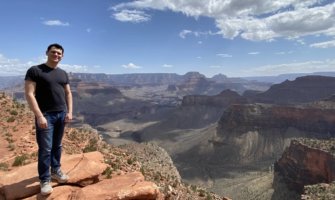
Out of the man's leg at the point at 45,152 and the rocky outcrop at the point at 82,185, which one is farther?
the rocky outcrop at the point at 82,185

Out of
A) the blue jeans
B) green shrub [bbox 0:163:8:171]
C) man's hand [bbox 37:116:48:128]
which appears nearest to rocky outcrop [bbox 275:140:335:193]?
green shrub [bbox 0:163:8:171]


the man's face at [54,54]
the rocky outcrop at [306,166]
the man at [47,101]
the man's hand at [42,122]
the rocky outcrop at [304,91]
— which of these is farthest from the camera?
the rocky outcrop at [304,91]

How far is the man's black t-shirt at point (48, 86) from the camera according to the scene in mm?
10289

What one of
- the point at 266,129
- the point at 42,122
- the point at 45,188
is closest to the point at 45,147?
the point at 42,122

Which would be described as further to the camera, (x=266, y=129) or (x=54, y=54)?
(x=266, y=129)

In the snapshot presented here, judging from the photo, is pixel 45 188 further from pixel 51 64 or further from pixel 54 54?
pixel 54 54

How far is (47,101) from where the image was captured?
10602 mm

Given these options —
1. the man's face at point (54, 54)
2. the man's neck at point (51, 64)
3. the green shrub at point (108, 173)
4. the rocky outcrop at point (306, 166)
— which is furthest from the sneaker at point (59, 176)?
the rocky outcrop at point (306, 166)

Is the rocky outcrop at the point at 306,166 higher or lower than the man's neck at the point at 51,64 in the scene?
lower

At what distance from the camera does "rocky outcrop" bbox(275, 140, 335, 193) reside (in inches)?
2473

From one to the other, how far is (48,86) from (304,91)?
649 feet

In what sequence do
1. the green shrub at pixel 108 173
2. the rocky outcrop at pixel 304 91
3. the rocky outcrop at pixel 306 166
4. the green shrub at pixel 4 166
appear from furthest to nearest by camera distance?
the rocky outcrop at pixel 304 91, the rocky outcrop at pixel 306 166, the green shrub at pixel 4 166, the green shrub at pixel 108 173

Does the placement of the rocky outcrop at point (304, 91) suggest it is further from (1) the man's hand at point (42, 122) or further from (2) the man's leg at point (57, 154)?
(1) the man's hand at point (42, 122)

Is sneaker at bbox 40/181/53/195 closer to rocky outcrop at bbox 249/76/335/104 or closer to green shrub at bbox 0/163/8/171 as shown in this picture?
green shrub at bbox 0/163/8/171
